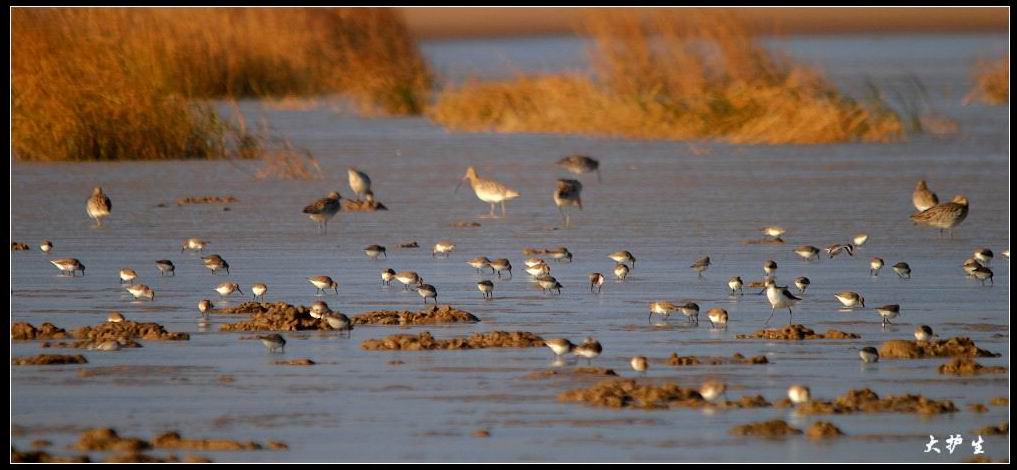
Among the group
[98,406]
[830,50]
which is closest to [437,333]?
[98,406]

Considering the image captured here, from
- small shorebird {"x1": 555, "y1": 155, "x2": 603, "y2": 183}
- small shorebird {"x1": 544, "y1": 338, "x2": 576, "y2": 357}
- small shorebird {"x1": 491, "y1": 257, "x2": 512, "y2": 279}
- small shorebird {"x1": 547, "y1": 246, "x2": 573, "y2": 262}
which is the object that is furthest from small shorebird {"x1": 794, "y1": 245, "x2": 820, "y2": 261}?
small shorebird {"x1": 555, "y1": 155, "x2": 603, "y2": 183}

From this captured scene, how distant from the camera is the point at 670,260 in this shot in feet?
50.3

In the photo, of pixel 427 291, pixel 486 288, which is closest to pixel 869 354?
pixel 427 291

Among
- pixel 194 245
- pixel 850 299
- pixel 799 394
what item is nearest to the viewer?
pixel 799 394

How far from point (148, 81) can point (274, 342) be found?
14.8m

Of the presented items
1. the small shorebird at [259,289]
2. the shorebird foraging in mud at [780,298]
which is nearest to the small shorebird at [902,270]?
the shorebird foraging in mud at [780,298]

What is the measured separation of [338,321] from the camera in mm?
11414

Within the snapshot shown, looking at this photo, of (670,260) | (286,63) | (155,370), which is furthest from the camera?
(286,63)

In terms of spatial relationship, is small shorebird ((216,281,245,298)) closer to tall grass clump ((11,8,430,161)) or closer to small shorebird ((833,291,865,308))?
small shorebird ((833,291,865,308))

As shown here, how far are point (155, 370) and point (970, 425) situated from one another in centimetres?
437

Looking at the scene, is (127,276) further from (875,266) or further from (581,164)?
(581,164)

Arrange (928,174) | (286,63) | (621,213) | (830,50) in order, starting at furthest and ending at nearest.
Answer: (830,50), (286,63), (928,174), (621,213)

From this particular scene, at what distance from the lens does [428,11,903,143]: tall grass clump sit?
2945 cm

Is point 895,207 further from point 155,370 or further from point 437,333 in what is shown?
point 155,370
